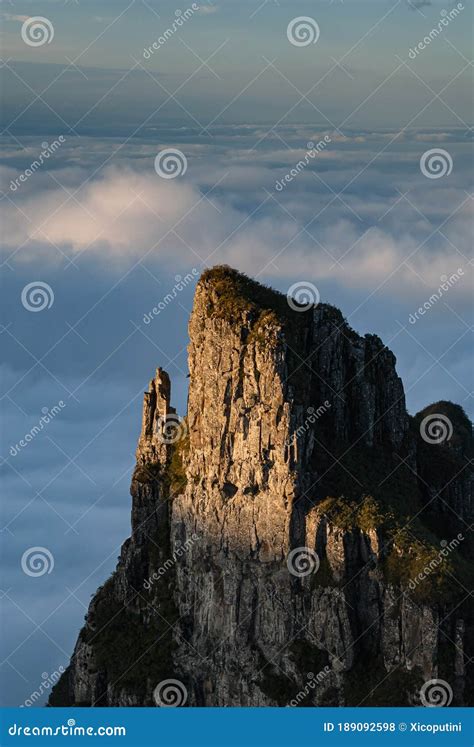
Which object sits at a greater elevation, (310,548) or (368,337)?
(368,337)

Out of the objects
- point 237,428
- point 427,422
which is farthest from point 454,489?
→ point 237,428

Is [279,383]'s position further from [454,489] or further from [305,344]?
[454,489]

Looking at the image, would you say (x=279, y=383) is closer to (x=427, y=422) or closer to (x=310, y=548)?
(x=310, y=548)

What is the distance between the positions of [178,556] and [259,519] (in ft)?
24.1

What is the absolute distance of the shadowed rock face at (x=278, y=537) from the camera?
14625cm

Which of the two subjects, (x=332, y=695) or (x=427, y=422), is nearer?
(x=332, y=695)

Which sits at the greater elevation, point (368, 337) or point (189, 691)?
point (368, 337)

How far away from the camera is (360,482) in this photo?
496ft

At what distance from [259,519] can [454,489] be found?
18611 mm

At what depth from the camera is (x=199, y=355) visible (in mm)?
151375

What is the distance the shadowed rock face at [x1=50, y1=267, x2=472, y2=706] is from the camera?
146 m

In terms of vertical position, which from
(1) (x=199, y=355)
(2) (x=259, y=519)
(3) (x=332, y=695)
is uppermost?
(1) (x=199, y=355)

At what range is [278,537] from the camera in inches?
5827

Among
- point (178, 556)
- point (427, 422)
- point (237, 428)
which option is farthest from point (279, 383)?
point (427, 422)
